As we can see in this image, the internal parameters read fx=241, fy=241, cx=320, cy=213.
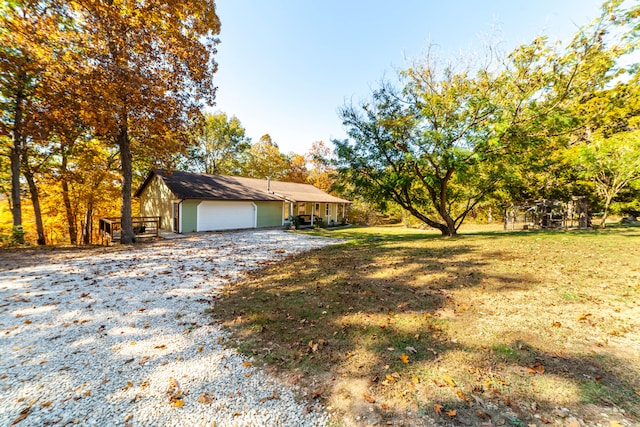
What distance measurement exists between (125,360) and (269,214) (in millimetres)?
17616

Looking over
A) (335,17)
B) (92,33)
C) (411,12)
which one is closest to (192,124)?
(92,33)

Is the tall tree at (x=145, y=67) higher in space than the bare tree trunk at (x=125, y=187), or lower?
higher

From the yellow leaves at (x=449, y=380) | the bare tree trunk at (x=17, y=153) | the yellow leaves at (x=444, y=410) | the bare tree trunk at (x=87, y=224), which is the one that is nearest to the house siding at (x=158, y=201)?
the bare tree trunk at (x=87, y=224)

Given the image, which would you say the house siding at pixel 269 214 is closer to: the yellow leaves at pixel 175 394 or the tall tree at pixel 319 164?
the tall tree at pixel 319 164

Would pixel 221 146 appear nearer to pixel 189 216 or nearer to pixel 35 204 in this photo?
pixel 189 216

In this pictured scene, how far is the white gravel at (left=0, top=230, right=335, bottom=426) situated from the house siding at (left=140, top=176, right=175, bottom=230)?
1068 centimetres

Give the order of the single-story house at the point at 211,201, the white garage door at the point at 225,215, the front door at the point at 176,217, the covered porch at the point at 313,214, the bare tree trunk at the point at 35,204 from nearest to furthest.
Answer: the bare tree trunk at the point at 35,204
the front door at the point at 176,217
the single-story house at the point at 211,201
the white garage door at the point at 225,215
the covered porch at the point at 313,214

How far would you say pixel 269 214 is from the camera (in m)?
20.6

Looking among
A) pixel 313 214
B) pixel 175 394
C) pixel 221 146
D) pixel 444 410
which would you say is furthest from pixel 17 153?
pixel 221 146

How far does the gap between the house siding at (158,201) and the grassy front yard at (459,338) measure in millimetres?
13664

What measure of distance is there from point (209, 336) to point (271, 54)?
14602 mm

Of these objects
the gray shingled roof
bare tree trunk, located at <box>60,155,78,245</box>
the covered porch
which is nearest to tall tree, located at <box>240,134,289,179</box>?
the gray shingled roof

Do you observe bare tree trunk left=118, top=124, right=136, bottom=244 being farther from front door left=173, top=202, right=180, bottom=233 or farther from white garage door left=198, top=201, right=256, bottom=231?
white garage door left=198, top=201, right=256, bottom=231

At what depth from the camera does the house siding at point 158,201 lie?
1661 cm
